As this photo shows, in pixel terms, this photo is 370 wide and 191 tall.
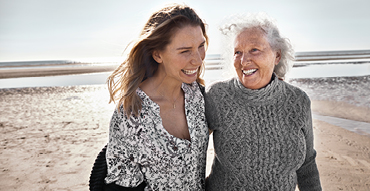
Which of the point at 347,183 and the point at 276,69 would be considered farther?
the point at 347,183

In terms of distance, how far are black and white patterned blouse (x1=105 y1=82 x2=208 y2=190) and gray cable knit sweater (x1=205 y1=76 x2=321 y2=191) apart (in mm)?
284

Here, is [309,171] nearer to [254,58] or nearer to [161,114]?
[254,58]

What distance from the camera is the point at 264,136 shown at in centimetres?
206

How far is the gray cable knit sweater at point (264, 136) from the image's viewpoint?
2051mm

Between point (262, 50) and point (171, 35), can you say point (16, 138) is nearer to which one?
point (171, 35)

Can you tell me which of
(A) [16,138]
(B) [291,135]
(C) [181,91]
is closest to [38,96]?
(A) [16,138]

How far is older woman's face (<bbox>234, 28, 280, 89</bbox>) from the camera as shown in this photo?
204cm

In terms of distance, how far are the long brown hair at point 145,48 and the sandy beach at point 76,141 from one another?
2.64 m

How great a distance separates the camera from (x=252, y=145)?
6.78 ft

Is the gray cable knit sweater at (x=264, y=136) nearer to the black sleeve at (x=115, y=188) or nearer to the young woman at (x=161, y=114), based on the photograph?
the young woman at (x=161, y=114)

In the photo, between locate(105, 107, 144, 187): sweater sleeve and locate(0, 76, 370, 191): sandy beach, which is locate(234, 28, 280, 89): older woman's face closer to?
locate(105, 107, 144, 187): sweater sleeve

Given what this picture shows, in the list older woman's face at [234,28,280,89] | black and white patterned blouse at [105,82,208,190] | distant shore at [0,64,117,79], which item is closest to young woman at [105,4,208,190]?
black and white patterned blouse at [105,82,208,190]

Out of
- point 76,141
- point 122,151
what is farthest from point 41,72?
point 122,151

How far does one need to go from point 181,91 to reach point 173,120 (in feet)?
1.07
